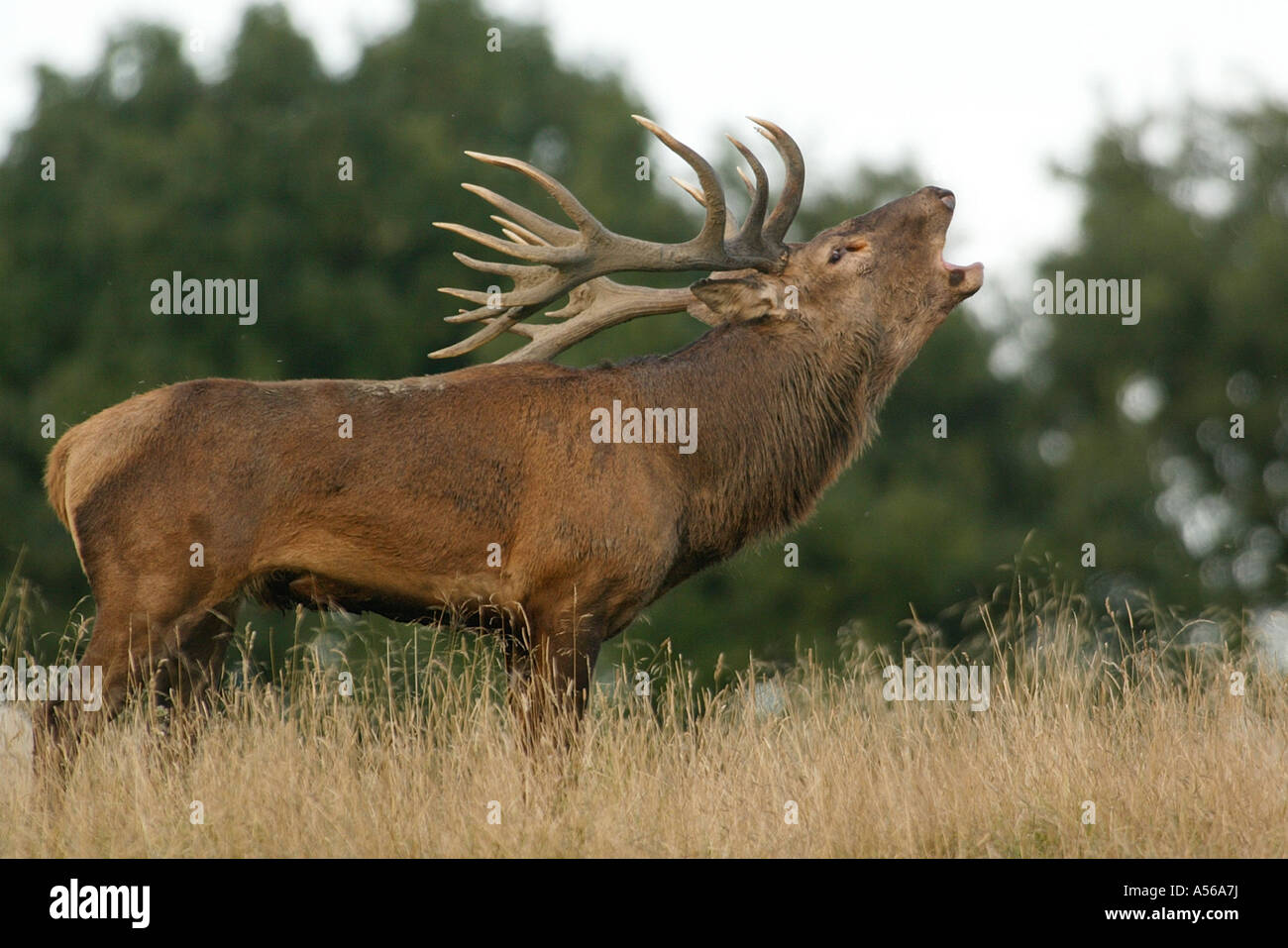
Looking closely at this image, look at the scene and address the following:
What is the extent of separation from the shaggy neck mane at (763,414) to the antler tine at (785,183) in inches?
19.4

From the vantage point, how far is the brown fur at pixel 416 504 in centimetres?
651

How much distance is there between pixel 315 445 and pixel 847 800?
256cm

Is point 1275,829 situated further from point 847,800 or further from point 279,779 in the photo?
point 279,779

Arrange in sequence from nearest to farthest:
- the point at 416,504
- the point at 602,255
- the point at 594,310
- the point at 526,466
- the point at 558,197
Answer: the point at 416,504 → the point at 526,466 → the point at 558,197 → the point at 602,255 → the point at 594,310

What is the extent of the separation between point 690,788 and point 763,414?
2.07 metres

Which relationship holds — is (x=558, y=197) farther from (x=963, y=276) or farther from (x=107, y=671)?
(x=107, y=671)

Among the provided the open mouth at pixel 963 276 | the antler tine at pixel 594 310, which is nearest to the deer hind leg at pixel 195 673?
the antler tine at pixel 594 310

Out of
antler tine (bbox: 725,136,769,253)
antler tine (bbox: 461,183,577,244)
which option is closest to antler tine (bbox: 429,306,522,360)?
antler tine (bbox: 461,183,577,244)

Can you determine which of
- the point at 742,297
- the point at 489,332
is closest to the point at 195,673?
the point at 489,332

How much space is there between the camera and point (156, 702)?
23.7ft

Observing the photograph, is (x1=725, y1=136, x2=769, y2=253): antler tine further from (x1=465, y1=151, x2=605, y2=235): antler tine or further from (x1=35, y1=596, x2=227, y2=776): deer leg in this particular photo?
(x1=35, y1=596, x2=227, y2=776): deer leg

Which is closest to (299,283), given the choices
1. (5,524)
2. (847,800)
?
(5,524)

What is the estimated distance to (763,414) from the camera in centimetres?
762

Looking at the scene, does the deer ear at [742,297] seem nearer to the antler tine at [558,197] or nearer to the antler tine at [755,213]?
the antler tine at [755,213]
